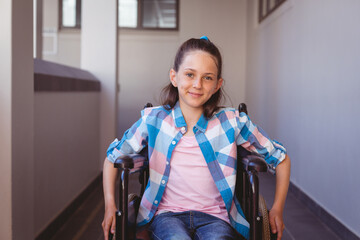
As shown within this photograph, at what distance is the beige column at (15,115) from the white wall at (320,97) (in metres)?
1.83

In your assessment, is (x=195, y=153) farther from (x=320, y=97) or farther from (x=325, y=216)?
(x=320, y=97)

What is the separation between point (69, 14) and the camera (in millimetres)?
7328

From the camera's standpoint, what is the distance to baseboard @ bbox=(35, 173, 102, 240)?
94.3 inches

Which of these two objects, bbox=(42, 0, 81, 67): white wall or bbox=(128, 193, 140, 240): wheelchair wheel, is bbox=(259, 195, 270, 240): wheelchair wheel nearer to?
bbox=(128, 193, 140, 240): wheelchair wheel

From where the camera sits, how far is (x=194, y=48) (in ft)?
4.83

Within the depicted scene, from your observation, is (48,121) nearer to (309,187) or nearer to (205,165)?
(205,165)

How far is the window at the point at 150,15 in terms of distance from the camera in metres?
7.25

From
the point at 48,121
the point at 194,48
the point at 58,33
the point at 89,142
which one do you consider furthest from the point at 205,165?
the point at 58,33

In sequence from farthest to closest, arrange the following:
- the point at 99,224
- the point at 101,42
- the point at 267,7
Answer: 1. the point at 267,7
2. the point at 101,42
3. the point at 99,224

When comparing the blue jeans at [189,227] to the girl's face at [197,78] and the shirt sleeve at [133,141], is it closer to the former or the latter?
the shirt sleeve at [133,141]

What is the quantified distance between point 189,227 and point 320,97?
2.12 metres

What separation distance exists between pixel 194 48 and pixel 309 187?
229 centimetres

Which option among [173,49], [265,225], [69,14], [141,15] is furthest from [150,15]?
[265,225]

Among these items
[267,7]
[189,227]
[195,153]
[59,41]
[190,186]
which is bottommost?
[189,227]
